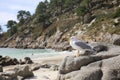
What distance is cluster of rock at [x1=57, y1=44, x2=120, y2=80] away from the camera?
1525cm

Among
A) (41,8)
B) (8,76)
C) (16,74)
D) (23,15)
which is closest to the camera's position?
(8,76)

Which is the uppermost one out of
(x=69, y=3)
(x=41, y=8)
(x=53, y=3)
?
(x=53, y=3)

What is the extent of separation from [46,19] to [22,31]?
1329 centimetres

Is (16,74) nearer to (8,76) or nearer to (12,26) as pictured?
(8,76)

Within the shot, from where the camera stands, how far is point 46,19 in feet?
447

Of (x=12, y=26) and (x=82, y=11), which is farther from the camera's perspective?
(x=12, y=26)

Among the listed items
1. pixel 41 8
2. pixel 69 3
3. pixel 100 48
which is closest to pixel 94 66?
pixel 100 48

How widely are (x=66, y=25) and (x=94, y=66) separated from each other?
95.2 metres

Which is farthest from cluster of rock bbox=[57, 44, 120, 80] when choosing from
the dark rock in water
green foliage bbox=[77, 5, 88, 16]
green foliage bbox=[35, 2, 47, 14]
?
green foliage bbox=[35, 2, 47, 14]

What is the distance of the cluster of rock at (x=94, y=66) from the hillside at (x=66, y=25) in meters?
52.5

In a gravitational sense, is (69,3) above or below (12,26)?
above

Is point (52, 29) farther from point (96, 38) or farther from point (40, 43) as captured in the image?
point (96, 38)

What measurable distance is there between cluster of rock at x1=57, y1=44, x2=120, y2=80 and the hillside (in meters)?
52.5

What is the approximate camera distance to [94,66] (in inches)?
625
